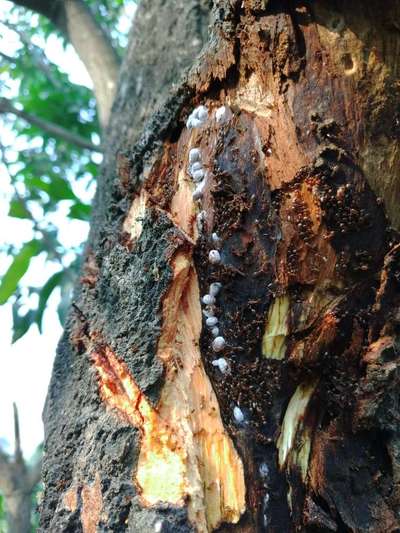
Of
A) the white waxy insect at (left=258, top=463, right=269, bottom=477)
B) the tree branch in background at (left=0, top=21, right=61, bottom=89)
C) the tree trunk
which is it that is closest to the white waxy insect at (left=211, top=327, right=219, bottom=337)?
the tree trunk

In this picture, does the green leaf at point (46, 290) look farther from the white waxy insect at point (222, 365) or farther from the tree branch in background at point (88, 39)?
the white waxy insect at point (222, 365)

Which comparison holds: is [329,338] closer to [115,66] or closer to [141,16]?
[141,16]

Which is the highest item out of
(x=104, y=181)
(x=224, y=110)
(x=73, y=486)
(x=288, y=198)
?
(x=104, y=181)

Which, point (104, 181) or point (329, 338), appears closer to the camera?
point (329, 338)

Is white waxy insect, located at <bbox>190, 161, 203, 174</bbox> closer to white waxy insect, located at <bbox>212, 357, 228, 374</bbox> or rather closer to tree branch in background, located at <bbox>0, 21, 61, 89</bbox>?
white waxy insect, located at <bbox>212, 357, 228, 374</bbox>

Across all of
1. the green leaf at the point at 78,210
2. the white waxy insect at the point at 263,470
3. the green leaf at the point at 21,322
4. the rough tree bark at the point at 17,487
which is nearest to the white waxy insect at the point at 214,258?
the white waxy insect at the point at 263,470

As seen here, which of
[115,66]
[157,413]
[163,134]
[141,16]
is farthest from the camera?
[115,66]

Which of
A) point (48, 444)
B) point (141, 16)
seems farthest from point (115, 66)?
point (48, 444)

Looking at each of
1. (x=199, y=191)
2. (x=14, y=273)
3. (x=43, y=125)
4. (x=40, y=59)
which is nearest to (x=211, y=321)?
(x=199, y=191)
